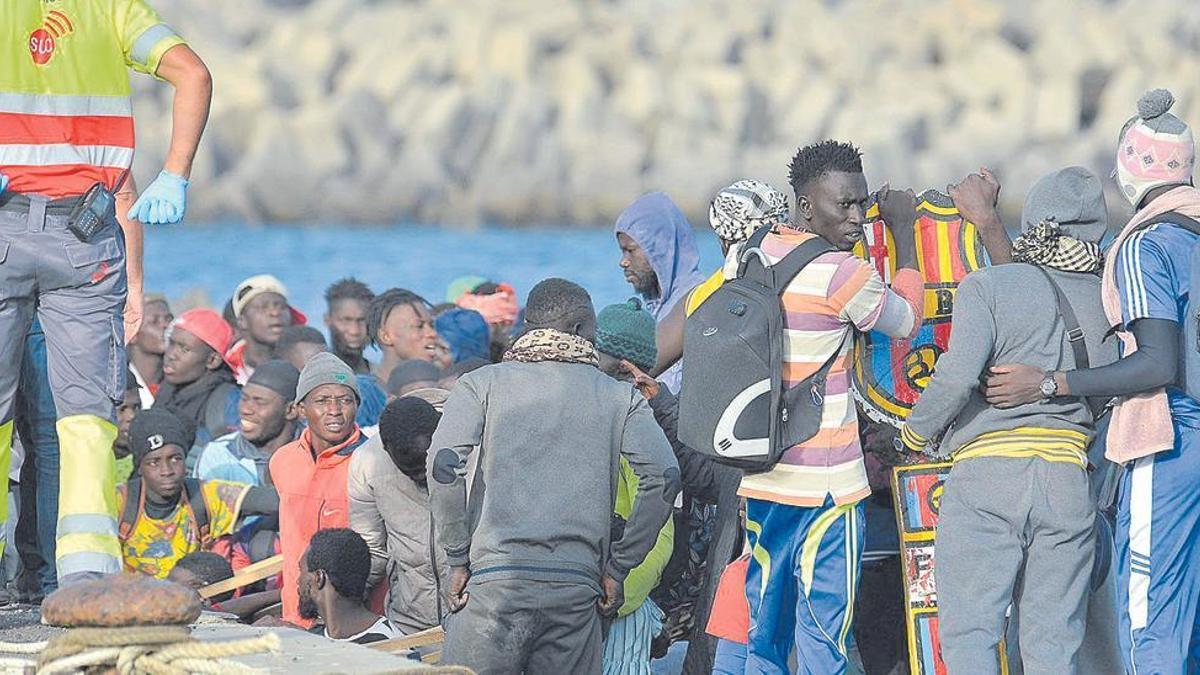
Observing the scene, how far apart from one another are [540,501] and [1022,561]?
1.52 m

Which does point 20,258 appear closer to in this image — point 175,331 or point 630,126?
point 175,331

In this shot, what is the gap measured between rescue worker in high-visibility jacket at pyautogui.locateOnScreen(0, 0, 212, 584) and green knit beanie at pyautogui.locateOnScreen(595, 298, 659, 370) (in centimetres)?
176

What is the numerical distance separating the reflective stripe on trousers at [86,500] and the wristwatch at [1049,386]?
112 inches

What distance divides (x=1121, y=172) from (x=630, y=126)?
4739 cm

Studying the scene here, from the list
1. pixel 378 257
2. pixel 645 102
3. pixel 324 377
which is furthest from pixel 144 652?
pixel 645 102

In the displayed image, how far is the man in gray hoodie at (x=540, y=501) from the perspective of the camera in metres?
6.39

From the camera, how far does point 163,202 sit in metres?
6.32

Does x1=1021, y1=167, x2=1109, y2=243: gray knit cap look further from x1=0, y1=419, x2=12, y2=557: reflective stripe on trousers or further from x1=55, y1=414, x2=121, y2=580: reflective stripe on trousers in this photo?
x1=0, y1=419, x2=12, y2=557: reflective stripe on trousers

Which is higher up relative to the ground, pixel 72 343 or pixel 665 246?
pixel 665 246

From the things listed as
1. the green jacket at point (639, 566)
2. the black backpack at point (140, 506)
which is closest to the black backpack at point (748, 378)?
the green jacket at point (639, 566)

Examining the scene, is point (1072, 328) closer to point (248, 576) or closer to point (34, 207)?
point (34, 207)

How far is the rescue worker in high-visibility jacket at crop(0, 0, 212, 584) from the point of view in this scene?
20.4 ft

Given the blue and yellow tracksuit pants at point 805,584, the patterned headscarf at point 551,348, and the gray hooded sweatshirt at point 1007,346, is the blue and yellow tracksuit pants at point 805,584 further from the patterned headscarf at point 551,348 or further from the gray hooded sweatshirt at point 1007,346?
the patterned headscarf at point 551,348

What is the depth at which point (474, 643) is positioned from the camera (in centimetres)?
639
